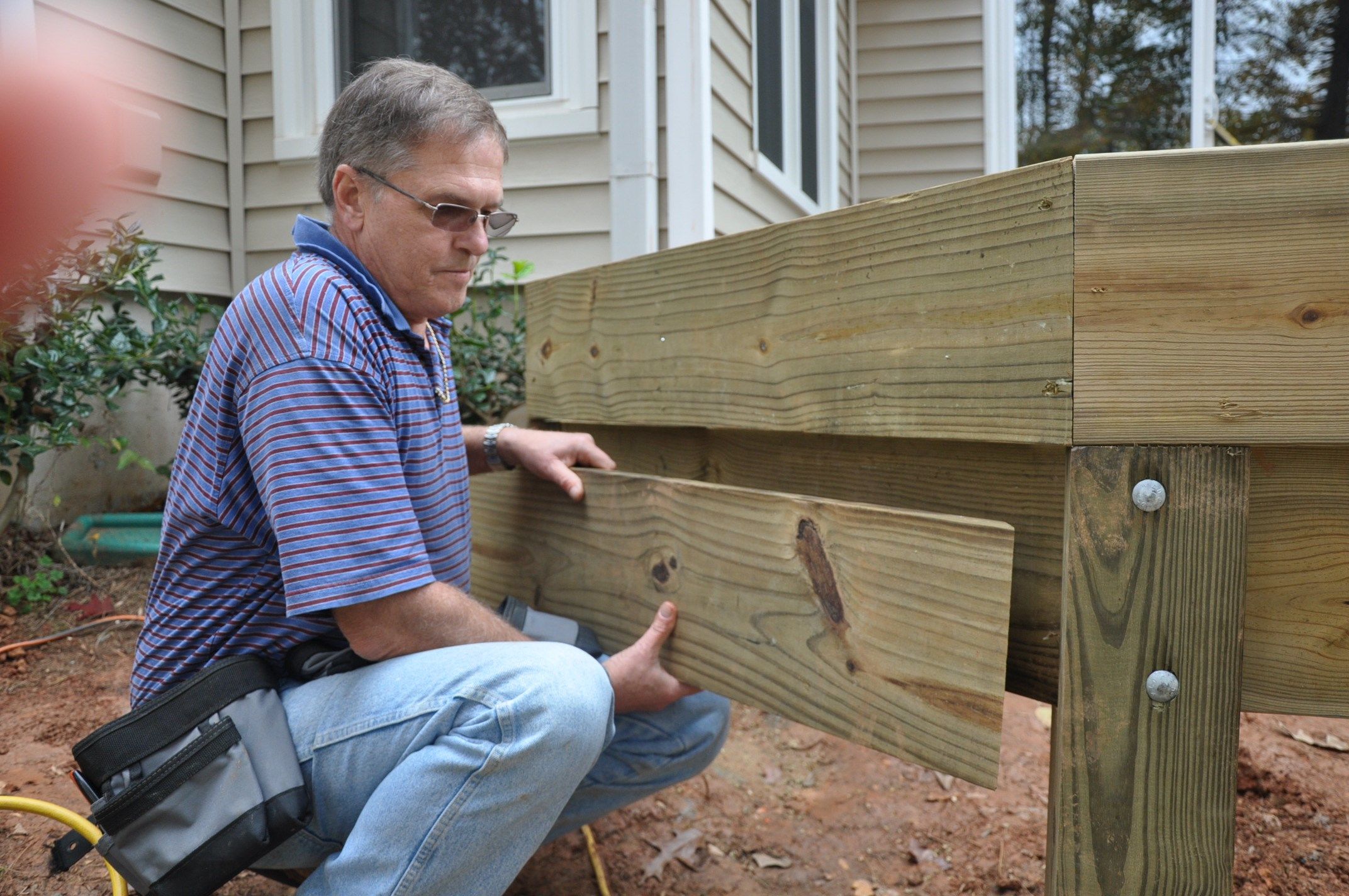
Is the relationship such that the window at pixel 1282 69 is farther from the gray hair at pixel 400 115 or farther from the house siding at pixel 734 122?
the gray hair at pixel 400 115

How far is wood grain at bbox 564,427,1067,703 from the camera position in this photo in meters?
1.21

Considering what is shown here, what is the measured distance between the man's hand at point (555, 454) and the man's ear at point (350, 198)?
0.52m

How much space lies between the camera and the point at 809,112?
586cm

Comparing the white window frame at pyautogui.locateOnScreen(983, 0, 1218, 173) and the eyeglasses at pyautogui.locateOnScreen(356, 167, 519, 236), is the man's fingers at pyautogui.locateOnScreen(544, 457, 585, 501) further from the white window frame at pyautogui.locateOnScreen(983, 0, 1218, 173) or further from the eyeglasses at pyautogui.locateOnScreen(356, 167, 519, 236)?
the white window frame at pyautogui.locateOnScreen(983, 0, 1218, 173)

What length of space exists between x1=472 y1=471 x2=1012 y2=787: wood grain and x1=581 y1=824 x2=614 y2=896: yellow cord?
59cm

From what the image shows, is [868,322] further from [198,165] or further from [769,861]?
[198,165]

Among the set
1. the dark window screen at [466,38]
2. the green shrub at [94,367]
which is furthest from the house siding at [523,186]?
the green shrub at [94,367]

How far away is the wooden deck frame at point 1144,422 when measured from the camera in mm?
1023

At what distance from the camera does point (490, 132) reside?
1.71 m

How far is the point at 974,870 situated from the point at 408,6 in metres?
3.67

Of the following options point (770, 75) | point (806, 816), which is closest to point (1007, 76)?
point (770, 75)

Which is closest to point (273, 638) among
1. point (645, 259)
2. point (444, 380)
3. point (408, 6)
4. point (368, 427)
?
point (368, 427)

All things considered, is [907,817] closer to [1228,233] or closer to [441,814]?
[441,814]

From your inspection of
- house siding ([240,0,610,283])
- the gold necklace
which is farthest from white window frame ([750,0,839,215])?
the gold necklace
